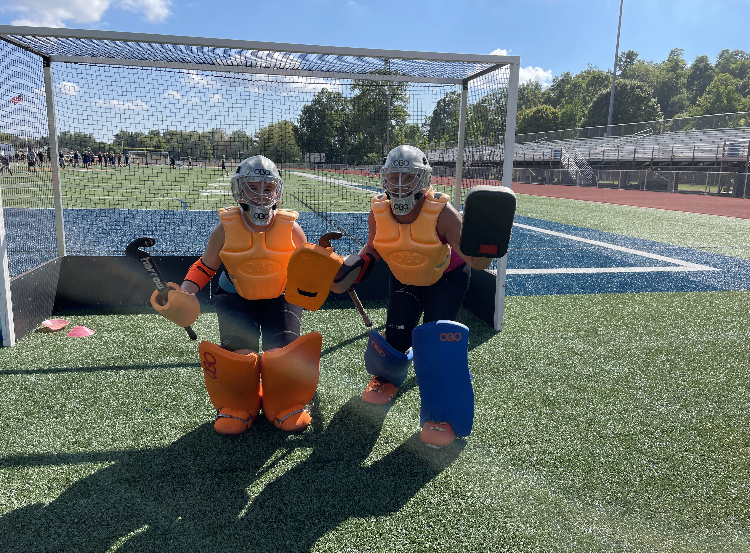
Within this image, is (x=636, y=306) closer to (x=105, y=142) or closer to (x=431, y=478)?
(x=431, y=478)

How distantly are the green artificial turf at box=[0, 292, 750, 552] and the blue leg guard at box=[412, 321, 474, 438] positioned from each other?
220 millimetres

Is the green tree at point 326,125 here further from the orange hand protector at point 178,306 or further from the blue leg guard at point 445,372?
the blue leg guard at point 445,372

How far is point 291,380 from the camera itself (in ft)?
9.20

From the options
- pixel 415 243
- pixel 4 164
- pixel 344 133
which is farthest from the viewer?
pixel 344 133

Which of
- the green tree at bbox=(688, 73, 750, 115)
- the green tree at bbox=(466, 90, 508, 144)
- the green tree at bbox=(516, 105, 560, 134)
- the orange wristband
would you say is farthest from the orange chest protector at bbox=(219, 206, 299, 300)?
the green tree at bbox=(688, 73, 750, 115)

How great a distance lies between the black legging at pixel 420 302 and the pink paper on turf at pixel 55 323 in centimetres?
306

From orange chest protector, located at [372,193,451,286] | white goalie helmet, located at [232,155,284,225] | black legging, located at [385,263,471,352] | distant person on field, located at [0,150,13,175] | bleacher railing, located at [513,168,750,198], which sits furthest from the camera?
bleacher railing, located at [513,168,750,198]

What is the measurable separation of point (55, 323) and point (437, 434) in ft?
12.0

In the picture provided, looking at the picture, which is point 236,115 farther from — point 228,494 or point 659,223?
point 659,223

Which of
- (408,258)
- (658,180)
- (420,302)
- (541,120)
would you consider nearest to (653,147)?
(658,180)

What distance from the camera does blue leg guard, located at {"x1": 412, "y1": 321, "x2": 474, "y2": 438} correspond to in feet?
8.50

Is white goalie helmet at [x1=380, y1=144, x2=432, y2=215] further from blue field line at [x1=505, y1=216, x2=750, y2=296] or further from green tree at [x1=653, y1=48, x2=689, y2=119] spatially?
green tree at [x1=653, y1=48, x2=689, y2=119]

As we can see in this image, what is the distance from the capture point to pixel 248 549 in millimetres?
1979

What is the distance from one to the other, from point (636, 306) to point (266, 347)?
4.21 metres
